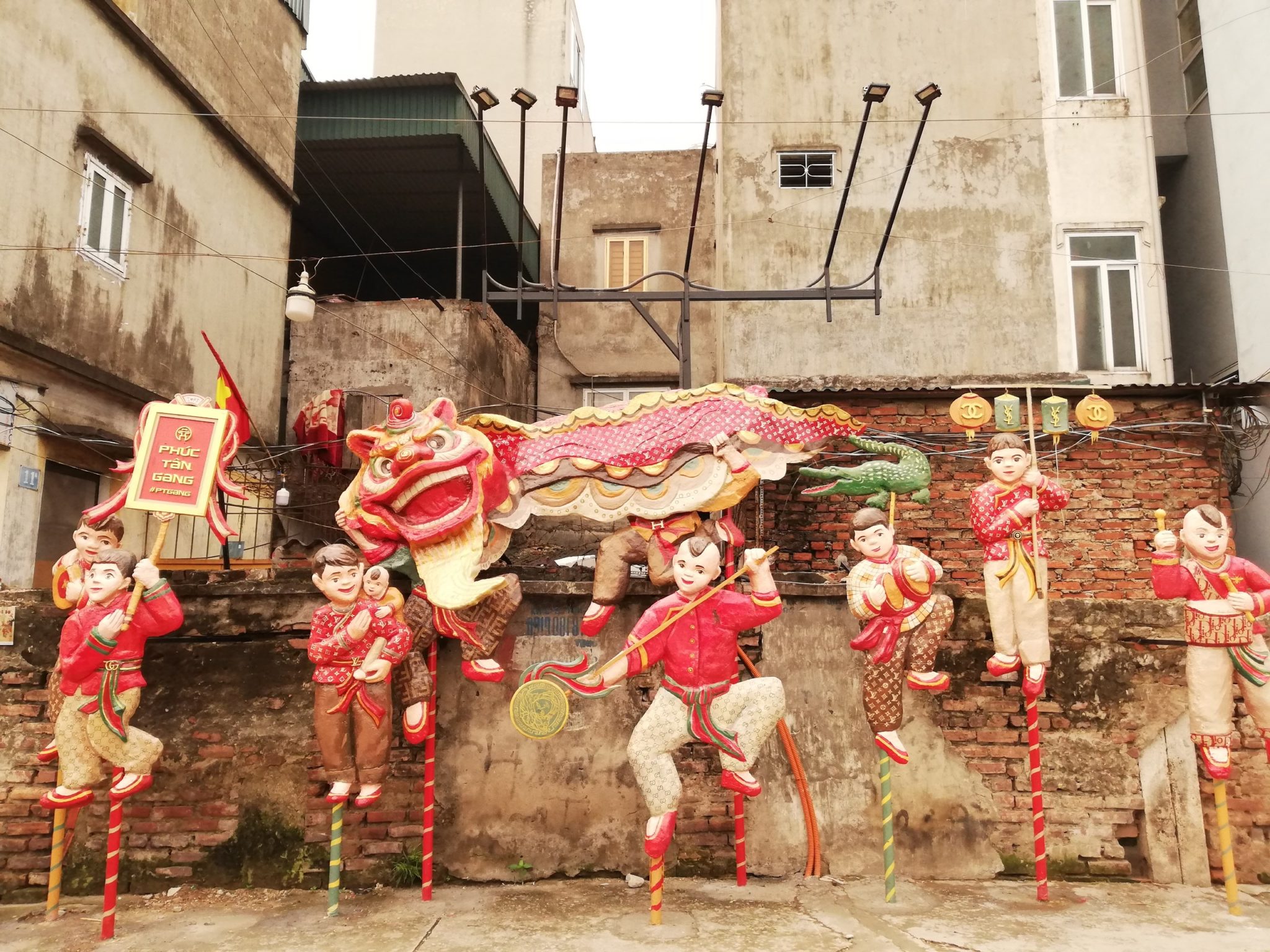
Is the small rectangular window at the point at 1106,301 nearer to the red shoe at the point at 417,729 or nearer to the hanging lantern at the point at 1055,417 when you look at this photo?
the hanging lantern at the point at 1055,417

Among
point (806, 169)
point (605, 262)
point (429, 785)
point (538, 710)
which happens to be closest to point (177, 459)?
point (429, 785)

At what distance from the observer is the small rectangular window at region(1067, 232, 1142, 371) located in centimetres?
1004

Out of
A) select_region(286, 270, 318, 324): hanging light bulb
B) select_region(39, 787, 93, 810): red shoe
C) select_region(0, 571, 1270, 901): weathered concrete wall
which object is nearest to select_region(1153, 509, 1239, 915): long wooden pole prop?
select_region(0, 571, 1270, 901): weathered concrete wall

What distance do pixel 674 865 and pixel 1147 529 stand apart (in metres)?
4.91

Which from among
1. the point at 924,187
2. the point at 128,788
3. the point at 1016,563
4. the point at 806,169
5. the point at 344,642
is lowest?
the point at 128,788

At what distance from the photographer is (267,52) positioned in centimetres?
1224

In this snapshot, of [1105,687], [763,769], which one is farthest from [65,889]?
[1105,687]

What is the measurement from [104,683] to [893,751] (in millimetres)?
4503

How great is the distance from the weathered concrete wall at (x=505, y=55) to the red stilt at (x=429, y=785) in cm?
1324

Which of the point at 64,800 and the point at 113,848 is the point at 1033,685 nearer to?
the point at 113,848

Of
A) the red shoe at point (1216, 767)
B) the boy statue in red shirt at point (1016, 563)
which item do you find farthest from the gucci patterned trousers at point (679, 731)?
the red shoe at point (1216, 767)

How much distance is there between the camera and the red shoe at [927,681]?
5.21 meters

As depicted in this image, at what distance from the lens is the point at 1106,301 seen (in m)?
10.2

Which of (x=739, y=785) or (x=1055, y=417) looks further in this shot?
(x=1055, y=417)
